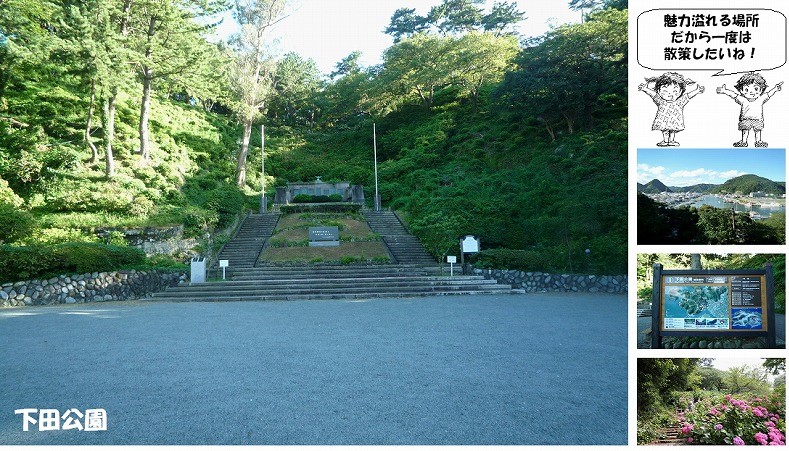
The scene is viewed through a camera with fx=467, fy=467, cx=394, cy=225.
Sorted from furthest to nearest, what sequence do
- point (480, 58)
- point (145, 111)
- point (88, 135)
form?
point (480, 58) → point (145, 111) → point (88, 135)

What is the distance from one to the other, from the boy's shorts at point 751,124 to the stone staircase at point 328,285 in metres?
9.76

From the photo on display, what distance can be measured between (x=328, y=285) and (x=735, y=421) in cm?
1060

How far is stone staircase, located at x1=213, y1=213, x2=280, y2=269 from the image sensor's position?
1570 centimetres

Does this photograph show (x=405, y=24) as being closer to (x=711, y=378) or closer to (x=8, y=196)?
(x=8, y=196)

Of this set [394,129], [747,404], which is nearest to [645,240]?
[747,404]

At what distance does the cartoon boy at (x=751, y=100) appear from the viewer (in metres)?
2.93

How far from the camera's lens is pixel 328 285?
42.0ft

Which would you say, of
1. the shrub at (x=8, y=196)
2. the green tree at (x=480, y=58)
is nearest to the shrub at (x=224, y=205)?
the shrub at (x=8, y=196)

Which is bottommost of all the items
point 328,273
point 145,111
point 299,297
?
point 299,297

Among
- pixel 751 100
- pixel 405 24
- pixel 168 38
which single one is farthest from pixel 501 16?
pixel 751 100

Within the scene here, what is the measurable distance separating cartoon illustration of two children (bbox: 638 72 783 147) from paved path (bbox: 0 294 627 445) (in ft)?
6.90

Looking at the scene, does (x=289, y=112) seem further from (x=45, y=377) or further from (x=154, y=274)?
(x=45, y=377)

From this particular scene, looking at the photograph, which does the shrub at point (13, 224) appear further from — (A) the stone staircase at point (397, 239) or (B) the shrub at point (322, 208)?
(B) the shrub at point (322, 208)

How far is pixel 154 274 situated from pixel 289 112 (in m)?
27.4
